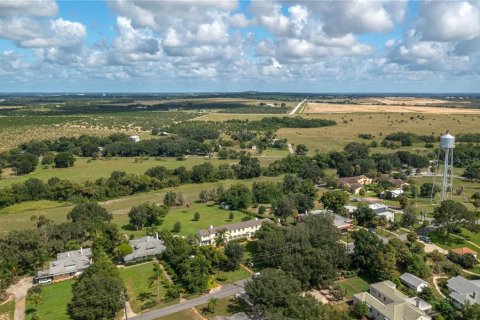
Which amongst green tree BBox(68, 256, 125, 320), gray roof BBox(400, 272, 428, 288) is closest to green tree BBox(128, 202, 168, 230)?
green tree BBox(68, 256, 125, 320)

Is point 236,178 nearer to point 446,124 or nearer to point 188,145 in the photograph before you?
point 188,145

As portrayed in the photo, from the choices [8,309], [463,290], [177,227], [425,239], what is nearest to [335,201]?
[425,239]

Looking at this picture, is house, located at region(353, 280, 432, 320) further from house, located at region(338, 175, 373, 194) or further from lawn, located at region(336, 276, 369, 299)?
house, located at region(338, 175, 373, 194)

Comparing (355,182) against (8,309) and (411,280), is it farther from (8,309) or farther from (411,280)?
(8,309)

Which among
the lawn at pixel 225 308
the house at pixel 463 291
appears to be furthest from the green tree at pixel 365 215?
the lawn at pixel 225 308

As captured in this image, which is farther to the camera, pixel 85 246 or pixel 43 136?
pixel 43 136

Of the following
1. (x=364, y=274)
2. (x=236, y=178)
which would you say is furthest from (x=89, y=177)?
(x=364, y=274)
